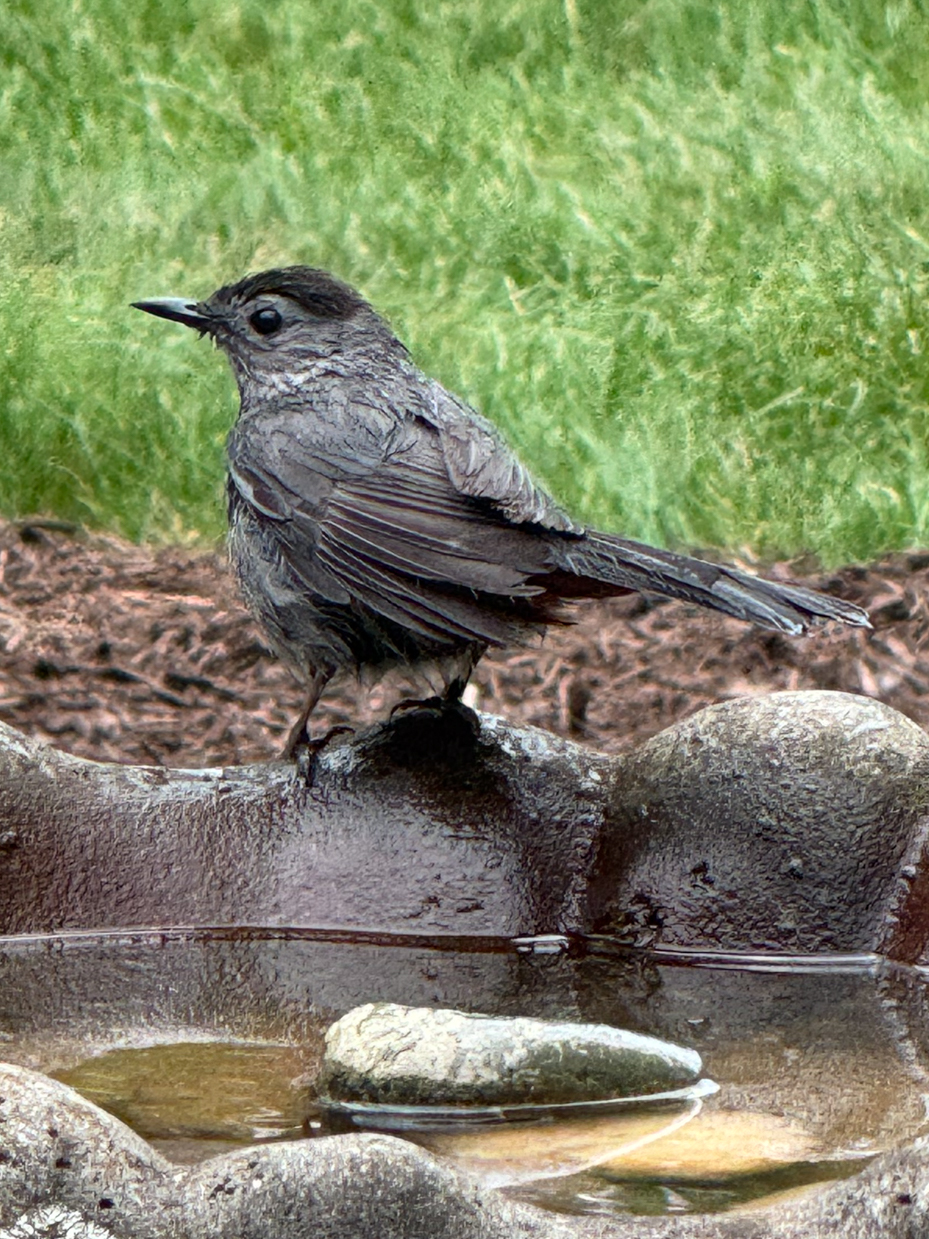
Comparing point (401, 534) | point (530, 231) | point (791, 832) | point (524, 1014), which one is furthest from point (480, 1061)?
point (530, 231)

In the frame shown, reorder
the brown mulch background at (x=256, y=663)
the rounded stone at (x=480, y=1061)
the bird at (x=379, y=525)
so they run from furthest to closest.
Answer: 1. the brown mulch background at (x=256, y=663)
2. the bird at (x=379, y=525)
3. the rounded stone at (x=480, y=1061)

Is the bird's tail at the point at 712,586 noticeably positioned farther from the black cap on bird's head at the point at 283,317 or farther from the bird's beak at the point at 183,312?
the bird's beak at the point at 183,312

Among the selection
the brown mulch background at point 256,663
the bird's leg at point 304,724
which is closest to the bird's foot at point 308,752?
the bird's leg at point 304,724

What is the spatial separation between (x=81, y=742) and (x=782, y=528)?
2434 mm

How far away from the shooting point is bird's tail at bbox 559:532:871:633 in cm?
376

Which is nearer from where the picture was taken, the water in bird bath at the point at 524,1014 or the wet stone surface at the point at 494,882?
the water in bird bath at the point at 524,1014

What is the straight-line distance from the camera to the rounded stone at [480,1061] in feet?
10.3

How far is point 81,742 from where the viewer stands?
19.2 feet

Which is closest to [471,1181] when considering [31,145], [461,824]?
[461,824]

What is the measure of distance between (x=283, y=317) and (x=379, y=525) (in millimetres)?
841

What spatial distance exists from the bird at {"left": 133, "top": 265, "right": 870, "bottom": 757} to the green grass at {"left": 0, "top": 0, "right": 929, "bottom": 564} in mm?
1782

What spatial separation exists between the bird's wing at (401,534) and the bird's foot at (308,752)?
0.33 meters

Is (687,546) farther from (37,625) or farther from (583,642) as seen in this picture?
(37,625)

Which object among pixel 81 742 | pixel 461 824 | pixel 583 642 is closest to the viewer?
pixel 461 824
